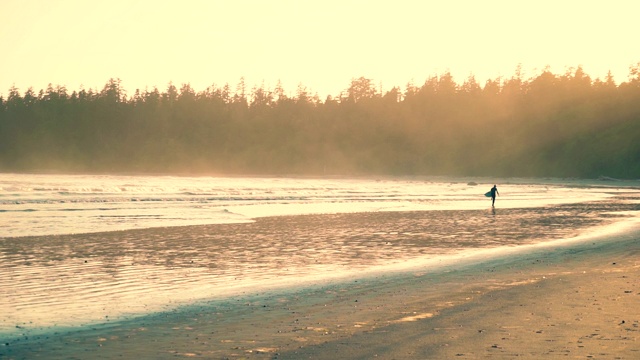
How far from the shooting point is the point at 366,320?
12.9m

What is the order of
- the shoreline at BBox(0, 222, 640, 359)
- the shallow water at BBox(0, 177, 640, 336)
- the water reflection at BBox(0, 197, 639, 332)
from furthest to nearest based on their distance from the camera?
the shallow water at BBox(0, 177, 640, 336) < the water reflection at BBox(0, 197, 639, 332) < the shoreline at BBox(0, 222, 640, 359)

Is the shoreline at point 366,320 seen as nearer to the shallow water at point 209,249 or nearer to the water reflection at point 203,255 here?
the shallow water at point 209,249

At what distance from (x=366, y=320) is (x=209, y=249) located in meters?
11.7

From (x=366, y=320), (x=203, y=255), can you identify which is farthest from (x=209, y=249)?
(x=366, y=320)

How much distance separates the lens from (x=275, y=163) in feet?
624

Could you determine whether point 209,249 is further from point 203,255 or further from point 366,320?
point 366,320

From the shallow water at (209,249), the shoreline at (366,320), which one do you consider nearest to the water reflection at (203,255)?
the shallow water at (209,249)

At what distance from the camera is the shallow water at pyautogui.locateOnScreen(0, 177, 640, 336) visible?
15.0 m

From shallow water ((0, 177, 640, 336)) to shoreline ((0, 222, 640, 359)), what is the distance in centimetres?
101

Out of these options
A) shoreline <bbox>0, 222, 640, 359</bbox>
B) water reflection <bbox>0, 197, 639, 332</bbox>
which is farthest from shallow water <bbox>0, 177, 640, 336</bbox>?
shoreline <bbox>0, 222, 640, 359</bbox>

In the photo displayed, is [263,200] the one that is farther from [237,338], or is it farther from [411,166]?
[411,166]

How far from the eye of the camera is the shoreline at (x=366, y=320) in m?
10.9

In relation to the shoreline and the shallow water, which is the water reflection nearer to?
the shallow water

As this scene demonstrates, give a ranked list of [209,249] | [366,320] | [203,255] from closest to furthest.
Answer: [366,320] → [203,255] → [209,249]
